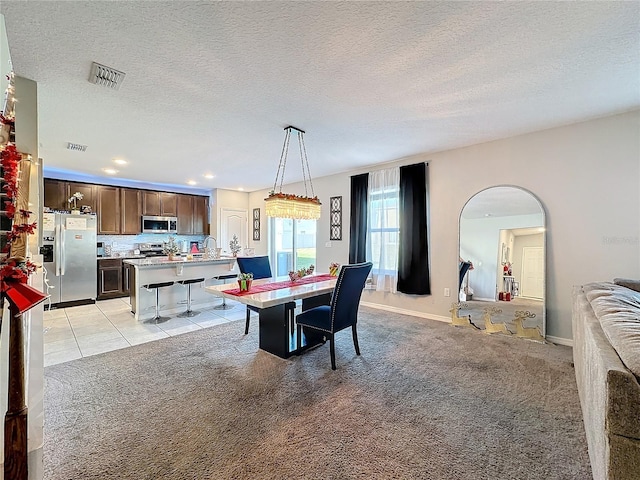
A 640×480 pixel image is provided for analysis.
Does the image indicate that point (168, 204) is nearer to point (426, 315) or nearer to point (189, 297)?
point (189, 297)

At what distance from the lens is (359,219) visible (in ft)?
16.4

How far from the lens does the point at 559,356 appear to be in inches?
114

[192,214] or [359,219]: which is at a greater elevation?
[192,214]

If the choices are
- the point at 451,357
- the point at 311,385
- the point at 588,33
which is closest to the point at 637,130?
the point at 588,33

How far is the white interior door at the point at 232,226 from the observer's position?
748 centimetres

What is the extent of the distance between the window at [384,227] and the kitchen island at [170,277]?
273cm

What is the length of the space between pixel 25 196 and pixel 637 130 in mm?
5478

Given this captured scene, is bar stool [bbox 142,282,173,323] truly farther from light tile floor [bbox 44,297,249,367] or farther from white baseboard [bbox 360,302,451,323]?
white baseboard [bbox 360,302,451,323]

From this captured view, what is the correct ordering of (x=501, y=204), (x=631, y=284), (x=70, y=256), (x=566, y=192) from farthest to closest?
1. (x=70, y=256)
2. (x=501, y=204)
3. (x=566, y=192)
4. (x=631, y=284)

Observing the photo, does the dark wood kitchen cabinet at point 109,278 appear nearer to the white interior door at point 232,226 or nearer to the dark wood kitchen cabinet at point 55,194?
the dark wood kitchen cabinet at point 55,194

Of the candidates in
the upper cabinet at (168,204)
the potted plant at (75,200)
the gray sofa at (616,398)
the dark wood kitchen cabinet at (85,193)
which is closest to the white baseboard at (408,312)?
the gray sofa at (616,398)

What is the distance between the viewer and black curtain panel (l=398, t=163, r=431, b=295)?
4.29 m

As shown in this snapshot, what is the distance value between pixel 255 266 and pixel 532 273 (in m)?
3.54

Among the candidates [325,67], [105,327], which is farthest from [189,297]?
[325,67]
